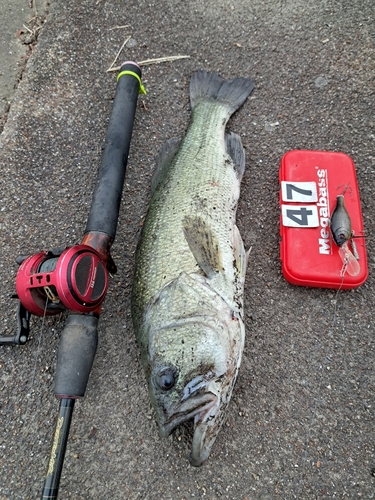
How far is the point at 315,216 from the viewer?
282cm

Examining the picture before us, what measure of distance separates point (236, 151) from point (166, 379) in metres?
1.94

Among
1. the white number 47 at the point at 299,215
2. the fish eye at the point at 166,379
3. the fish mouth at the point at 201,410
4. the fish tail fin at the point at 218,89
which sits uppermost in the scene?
the fish tail fin at the point at 218,89

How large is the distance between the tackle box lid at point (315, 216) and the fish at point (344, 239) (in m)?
0.03

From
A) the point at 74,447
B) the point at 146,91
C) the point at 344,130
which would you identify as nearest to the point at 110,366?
the point at 74,447

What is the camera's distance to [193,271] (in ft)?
8.13

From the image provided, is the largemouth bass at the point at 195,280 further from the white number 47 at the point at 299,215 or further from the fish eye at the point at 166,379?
the white number 47 at the point at 299,215

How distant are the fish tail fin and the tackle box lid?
760mm

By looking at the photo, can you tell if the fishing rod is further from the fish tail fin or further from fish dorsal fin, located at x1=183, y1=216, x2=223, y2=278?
the fish tail fin

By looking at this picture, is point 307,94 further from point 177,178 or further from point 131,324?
point 131,324

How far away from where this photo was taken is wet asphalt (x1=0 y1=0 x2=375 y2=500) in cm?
242

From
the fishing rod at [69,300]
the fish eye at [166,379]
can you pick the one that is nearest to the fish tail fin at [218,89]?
the fishing rod at [69,300]

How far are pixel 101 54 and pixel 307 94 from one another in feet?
6.73

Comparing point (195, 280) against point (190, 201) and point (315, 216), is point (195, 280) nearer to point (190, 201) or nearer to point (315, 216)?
point (190, 201)

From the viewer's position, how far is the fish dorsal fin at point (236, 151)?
3.10 m
